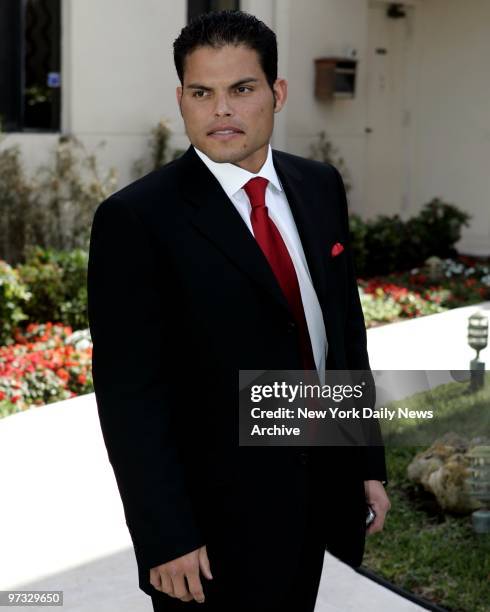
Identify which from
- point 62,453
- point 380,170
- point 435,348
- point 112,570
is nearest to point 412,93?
point 380,170

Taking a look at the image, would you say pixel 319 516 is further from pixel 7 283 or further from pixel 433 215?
pixel 433 215

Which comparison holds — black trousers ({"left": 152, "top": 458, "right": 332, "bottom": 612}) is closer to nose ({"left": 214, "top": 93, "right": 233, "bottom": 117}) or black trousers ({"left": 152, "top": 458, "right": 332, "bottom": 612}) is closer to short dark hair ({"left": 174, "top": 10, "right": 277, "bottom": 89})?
nose ({"left": 214, "top": 93, "right": 233, "bottom": 117})

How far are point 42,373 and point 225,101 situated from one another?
4.46 meters

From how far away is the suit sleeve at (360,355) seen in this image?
8.27 ft

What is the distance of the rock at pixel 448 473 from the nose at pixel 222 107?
9.01 feet

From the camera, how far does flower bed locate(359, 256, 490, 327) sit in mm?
9109

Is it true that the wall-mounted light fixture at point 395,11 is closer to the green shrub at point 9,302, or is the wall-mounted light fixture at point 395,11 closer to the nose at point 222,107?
the green shrub at point 9,302

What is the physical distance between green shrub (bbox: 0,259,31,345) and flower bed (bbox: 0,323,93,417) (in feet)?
0.72

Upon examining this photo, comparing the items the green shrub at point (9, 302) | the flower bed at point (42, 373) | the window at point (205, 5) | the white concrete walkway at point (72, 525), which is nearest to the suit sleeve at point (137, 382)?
the white concrete walkway at point (72, 525)

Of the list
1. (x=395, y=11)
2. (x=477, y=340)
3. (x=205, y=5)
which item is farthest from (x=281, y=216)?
(x=395, y=11)

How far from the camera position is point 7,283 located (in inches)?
285

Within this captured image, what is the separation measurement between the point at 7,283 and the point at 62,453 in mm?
2391

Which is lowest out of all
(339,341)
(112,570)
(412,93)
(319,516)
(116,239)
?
(112,570)

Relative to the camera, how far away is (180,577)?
2078 mm
